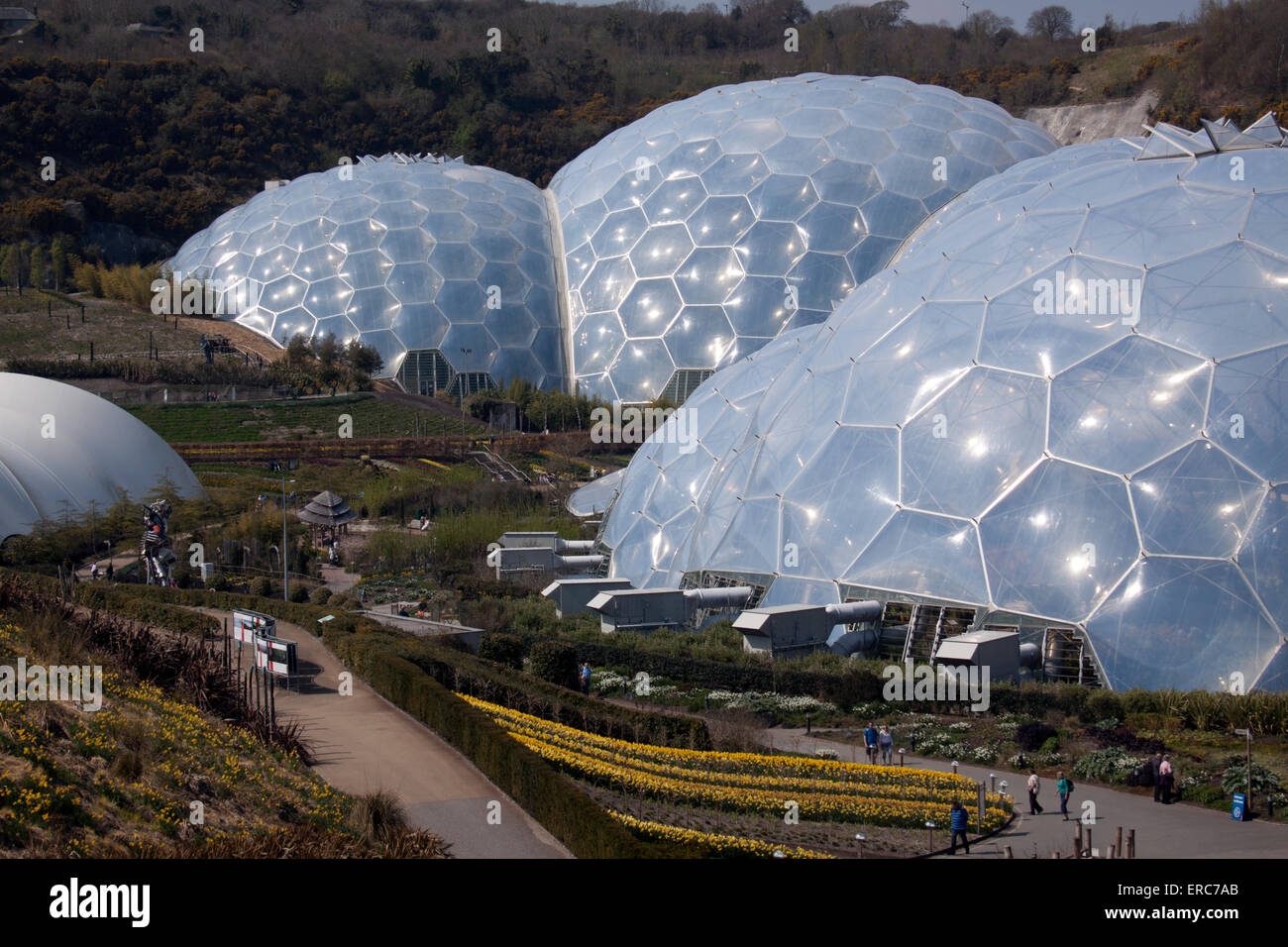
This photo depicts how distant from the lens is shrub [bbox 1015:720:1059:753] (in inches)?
693

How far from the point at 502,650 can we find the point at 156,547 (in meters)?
A: 10.5

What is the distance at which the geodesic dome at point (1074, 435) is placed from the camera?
1944 cm

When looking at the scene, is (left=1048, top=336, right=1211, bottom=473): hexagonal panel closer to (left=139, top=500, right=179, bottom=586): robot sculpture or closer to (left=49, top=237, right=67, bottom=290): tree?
(left=139, top=500, right=179, bottom=586): robot sculpture

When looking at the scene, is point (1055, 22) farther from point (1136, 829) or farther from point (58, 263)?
point (1136, 829)

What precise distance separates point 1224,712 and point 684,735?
759cm

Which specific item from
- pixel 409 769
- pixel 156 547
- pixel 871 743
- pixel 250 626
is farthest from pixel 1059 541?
pixel 156 547

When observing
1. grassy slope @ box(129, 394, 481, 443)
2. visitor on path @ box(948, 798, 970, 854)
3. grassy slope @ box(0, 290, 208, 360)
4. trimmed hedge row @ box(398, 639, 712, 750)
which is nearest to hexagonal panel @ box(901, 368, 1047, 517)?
trimmed hedge row @ box(398, 639, 712, 750)

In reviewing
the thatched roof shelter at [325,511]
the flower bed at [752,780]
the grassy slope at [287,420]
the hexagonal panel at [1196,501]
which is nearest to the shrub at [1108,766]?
the flower bed at [752,780]

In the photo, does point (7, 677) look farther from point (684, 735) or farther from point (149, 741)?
point (684, 735)

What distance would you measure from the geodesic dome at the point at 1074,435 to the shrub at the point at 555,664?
171 inches

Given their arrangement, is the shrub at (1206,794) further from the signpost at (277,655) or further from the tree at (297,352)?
the tree at (297,352)

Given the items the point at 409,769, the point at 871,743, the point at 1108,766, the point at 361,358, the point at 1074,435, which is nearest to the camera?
the point at 409,769

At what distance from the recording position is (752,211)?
49.5 metres

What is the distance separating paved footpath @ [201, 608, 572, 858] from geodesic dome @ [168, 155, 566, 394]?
36618 millimetres
